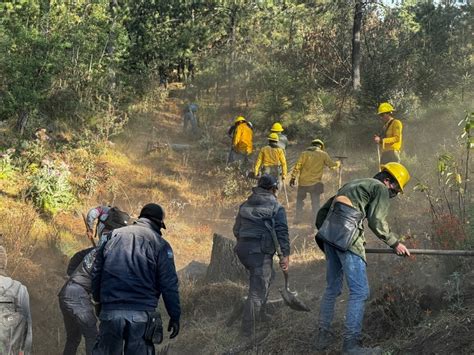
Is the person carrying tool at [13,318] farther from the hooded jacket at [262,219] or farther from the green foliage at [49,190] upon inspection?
the green foliage at [49,190]

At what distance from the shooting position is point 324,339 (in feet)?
19.4

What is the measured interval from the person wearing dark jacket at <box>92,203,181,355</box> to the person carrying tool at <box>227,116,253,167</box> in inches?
366

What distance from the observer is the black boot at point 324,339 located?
5901 millimetres

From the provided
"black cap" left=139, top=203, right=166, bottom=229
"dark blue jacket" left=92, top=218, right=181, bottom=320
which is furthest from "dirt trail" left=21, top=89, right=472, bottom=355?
"black cap" left=139, top=203, right=166, bottom=229

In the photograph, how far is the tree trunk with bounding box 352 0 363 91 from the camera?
18.0 m

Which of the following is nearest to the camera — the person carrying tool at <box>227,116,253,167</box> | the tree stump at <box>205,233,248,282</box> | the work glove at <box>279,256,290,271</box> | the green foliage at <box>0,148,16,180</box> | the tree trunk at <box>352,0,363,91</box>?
the work glove at <box>279,256,290,271</box>

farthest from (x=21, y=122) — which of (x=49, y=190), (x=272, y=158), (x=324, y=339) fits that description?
(x=324, y=339)

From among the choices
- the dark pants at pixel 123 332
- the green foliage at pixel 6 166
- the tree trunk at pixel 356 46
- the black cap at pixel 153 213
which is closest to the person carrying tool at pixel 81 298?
the black cap at pixel 153 213

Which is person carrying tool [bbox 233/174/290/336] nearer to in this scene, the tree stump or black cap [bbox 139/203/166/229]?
the tree stump

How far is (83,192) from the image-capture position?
1434 cm

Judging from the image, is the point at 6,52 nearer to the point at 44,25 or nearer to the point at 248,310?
the point at 44,25

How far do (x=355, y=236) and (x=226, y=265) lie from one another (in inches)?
153

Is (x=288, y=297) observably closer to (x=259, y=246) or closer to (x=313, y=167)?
(x=259, y=246)

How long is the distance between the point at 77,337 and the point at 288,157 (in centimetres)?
1111
